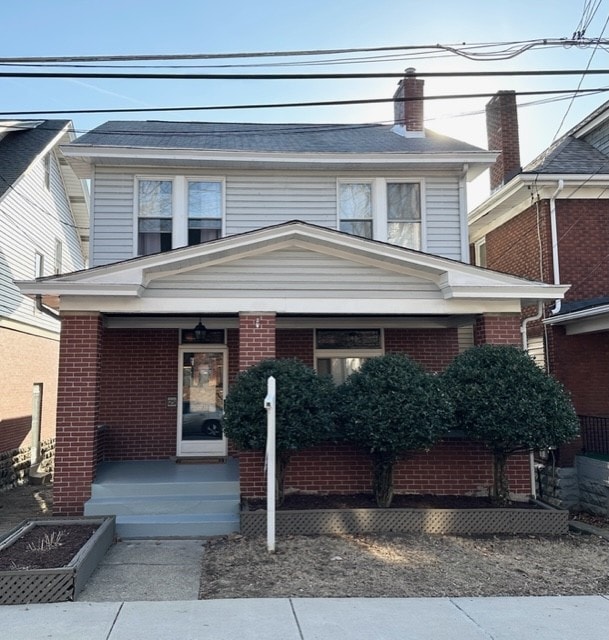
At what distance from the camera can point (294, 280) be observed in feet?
27.1

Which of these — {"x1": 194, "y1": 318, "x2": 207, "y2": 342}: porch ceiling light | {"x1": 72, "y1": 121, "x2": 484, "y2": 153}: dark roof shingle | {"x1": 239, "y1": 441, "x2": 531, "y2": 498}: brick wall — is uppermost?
{"x1": 72, "y1": 121, "x2": 484, "y2": 153}: dark roof shingle

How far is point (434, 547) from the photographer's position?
6.76m

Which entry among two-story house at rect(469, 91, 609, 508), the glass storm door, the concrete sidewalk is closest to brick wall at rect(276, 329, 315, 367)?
the glass storm door

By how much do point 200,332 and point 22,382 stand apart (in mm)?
6183

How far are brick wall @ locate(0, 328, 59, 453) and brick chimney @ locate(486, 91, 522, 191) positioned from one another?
11976 millimetres

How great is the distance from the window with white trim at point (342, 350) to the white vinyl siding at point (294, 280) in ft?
8.01

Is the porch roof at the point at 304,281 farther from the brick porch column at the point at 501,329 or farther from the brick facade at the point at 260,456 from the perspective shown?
the brick facade at the point at 260,456

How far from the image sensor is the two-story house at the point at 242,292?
793cm

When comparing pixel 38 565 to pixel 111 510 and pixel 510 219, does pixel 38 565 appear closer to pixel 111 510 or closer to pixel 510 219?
pixel 111 510

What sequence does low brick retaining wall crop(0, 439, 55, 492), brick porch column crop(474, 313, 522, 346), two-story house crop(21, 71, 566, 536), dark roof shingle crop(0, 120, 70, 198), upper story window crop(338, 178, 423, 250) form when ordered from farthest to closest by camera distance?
1. dark roof shingle crop(0, 120, 70, 198)
2. low brick retaining wall crop(0, 439, 55, 492)
3. upper story window crop(338, 178, 423, 250)
4. brick porch column crop(474, 313, 522, 346)
5. two-story house crop(21, 71, 566, 536)

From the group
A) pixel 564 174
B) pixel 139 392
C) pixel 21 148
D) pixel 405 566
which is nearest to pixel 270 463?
pixel 405 566

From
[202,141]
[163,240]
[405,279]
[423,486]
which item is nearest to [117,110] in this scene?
[163,240]

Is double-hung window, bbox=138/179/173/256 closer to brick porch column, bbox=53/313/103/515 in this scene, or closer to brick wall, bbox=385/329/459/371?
brick porch column, bbox=53/313/103/515

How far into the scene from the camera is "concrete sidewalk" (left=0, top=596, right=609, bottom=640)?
4.41m
